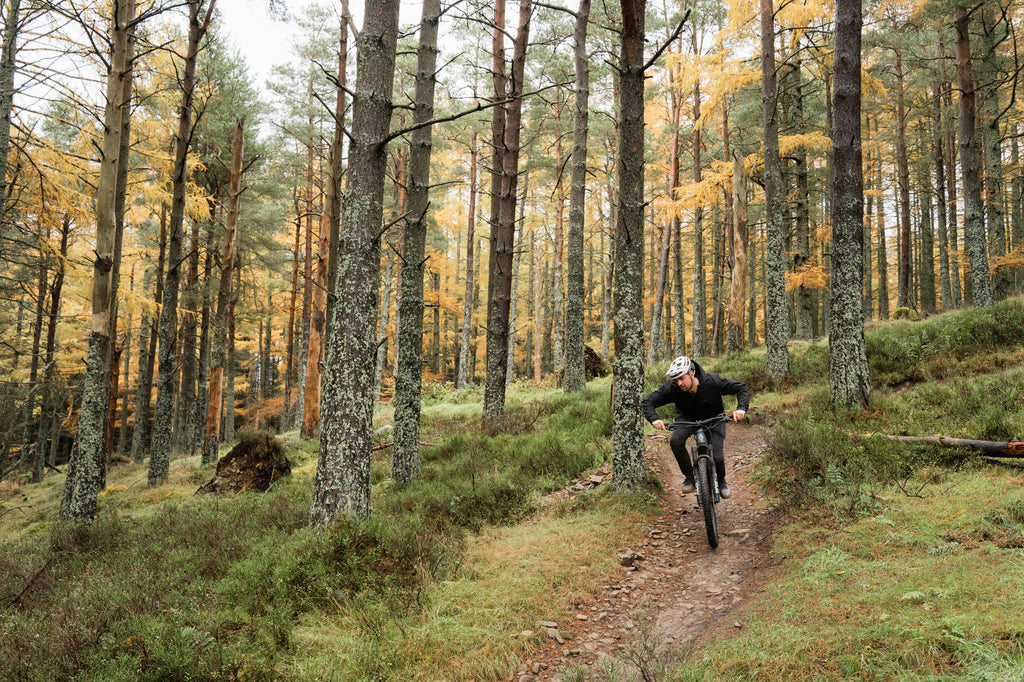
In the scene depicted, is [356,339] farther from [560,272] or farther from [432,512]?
[560,272]

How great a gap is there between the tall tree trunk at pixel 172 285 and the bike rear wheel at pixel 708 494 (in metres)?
12.3

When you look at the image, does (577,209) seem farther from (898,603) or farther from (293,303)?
(293,303)

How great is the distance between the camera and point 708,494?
548cm

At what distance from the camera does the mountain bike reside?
17.7 feet

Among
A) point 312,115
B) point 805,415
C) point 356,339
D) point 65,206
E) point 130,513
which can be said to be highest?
point 312,115

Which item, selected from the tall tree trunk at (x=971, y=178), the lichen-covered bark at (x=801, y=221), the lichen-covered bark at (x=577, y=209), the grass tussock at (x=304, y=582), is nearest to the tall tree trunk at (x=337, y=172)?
the lichen-covered bark at (x=577, y=209)

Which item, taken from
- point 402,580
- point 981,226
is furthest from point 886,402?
point 981,226

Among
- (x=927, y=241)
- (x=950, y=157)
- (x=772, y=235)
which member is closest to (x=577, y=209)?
(x=772, y=235)

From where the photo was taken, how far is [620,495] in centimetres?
650

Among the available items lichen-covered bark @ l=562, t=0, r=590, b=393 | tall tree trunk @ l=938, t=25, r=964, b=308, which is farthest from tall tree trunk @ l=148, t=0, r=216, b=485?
tall tree trunk @ l=938, t=25, r=964, b=308

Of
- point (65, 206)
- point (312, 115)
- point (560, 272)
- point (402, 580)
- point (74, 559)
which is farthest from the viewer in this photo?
point (560, 272)

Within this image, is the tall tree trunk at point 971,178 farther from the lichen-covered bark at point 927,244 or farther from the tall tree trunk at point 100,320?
the tall tree trunk at point 100,320

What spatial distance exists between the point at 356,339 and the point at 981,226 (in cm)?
1625

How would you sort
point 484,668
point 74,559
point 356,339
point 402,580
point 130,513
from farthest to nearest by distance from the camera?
point 130,513
point 74,559
point 356,339
point 402,580
point 484,668
